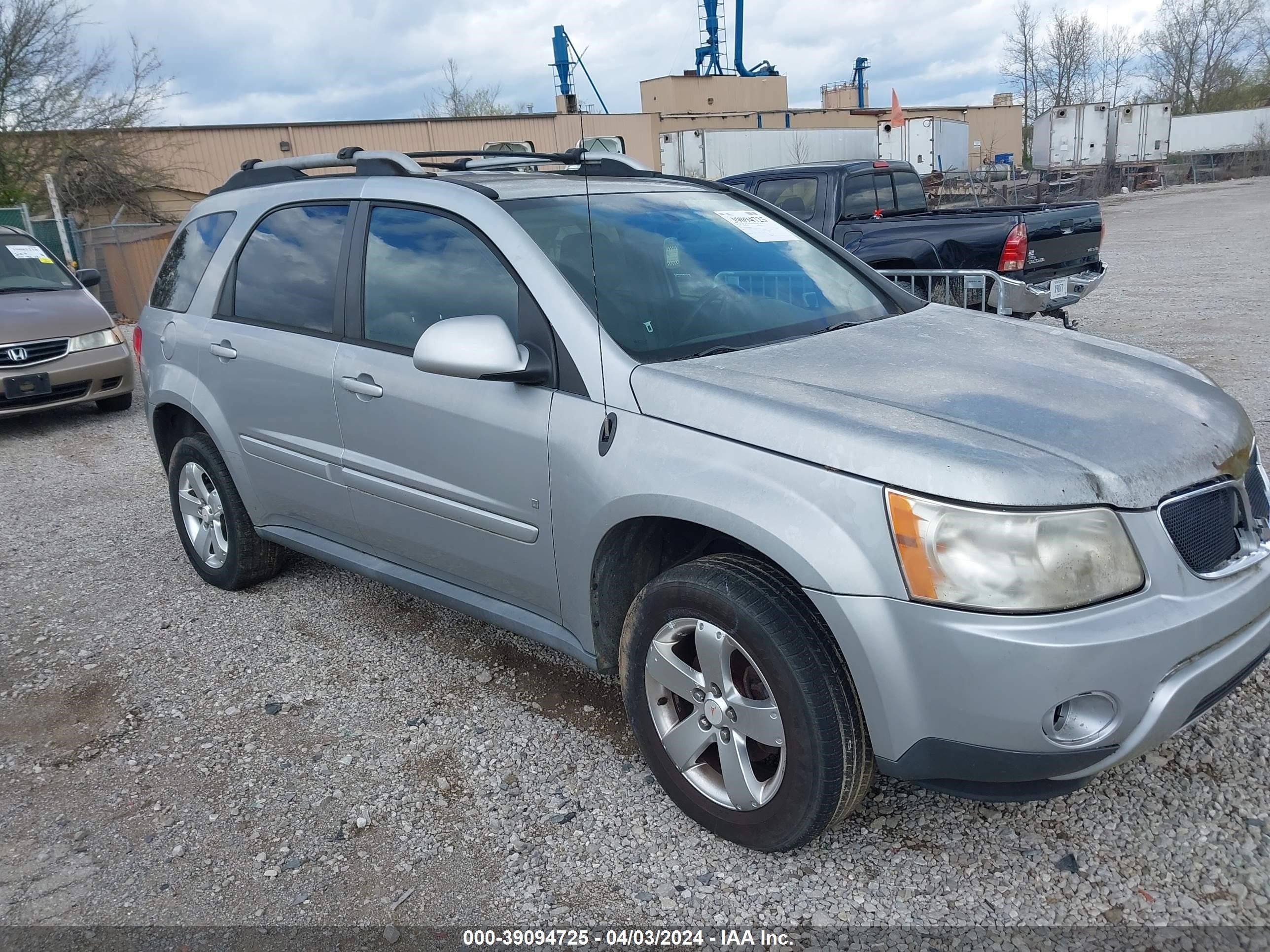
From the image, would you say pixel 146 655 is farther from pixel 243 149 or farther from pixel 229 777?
pixel 243 149

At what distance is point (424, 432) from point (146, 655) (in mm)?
1874

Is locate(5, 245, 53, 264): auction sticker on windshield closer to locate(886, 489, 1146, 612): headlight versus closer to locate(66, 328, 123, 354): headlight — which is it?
locate(66, 328, 123, 354): headlight

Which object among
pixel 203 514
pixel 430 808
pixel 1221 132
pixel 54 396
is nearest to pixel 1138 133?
pixel 1221 132

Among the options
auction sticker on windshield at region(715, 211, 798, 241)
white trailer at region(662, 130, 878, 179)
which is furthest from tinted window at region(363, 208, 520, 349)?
white trailer at region(662, 130, 878, 179)

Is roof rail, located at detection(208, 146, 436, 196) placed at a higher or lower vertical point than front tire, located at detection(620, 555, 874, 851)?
higher

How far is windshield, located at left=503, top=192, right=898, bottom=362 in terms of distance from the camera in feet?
9.75

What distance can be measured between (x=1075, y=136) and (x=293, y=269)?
4255 centimetres

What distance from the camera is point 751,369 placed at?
8.86 feet

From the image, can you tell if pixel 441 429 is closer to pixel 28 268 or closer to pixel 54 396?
pixel 54 396

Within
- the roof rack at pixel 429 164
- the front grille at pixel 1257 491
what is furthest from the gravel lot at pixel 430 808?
the roof rack at pixel 429 164

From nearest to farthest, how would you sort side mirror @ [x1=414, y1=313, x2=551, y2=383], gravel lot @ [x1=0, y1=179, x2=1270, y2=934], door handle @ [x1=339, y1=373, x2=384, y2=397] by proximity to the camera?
gravel lot @ [x1=0, y1=179, x2=1270, y2=934], side mirror @ [x1=414, y1=313, x2=551, y2=383], door handle @ [x1=339, y1=373, x2=384, y2=397]

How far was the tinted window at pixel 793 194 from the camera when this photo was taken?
9.19 metres

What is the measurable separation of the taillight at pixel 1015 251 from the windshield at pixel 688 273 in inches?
184

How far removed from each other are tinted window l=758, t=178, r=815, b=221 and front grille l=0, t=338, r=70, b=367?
6.61m
